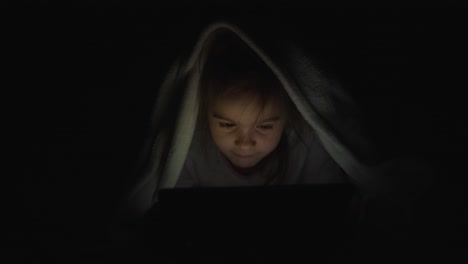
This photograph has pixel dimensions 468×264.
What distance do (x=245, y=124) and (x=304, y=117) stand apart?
17 cm

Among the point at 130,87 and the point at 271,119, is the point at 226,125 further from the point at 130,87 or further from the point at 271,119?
the point at 130,87

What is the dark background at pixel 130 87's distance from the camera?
119 centimetres

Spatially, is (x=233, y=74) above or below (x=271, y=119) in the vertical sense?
above

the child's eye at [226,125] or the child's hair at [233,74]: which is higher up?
the child's hair at [233,74]

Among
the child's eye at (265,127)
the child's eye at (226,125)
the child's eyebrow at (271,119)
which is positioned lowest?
the child's eye at (226,125)

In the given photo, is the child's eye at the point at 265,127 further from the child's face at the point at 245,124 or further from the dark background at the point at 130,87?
the dark background at the point at 130,87

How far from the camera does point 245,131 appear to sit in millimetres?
1320

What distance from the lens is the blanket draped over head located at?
1.17 m

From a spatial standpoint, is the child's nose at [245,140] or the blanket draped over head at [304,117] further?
the child's nose at [245,140]

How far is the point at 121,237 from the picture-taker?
1.32 m

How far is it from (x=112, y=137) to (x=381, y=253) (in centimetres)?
78

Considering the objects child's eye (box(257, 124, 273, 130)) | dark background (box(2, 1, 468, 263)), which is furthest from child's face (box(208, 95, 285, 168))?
dark background (box(2, 1, 468, 263))

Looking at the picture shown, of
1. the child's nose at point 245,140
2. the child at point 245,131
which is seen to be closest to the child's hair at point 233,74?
the child at point 245,131

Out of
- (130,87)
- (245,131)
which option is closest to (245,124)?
(245,131)
